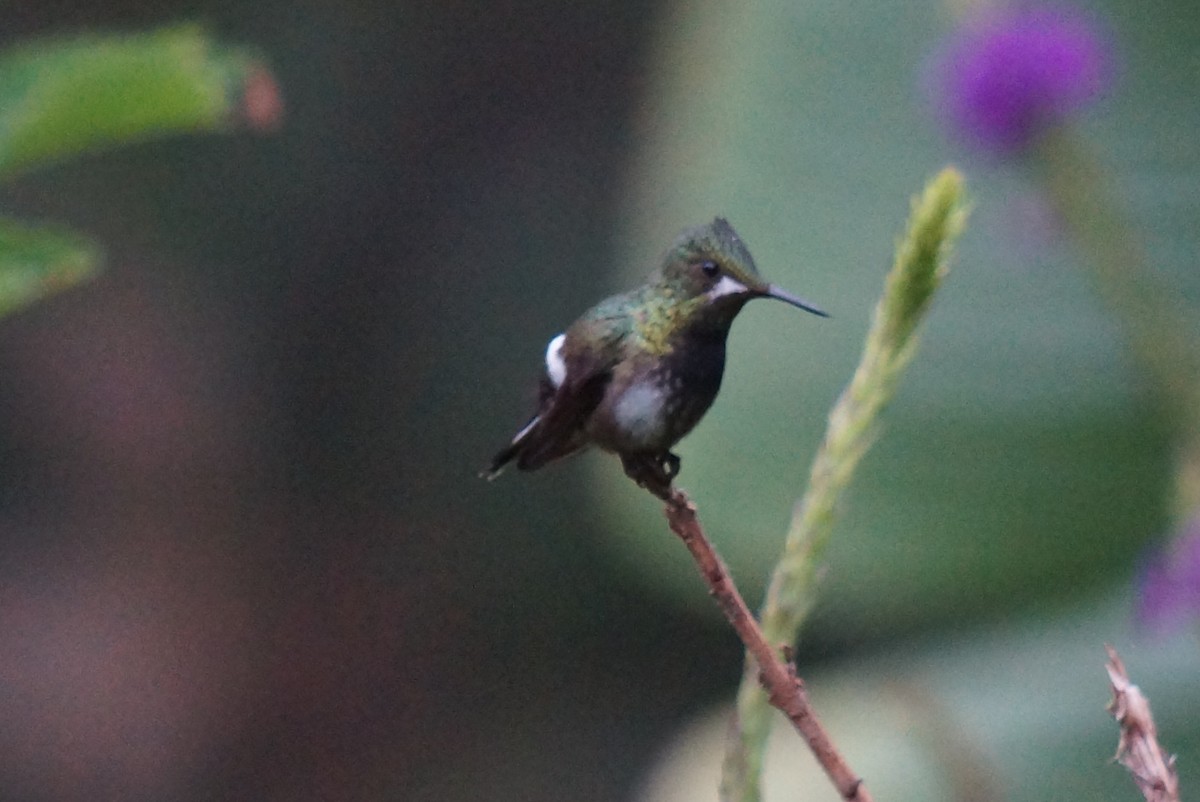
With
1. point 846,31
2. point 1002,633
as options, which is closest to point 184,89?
point 1002,633

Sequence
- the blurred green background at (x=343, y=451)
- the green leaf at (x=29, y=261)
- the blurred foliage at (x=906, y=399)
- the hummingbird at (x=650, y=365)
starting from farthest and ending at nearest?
the blurred green background at (x=343, y=451), the blurred foliage at (x=906, y=399), the green leaf at (x=29, y=261), the hummingbird at (x=650, y=365)

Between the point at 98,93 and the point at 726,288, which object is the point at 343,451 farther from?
the point at 726,288

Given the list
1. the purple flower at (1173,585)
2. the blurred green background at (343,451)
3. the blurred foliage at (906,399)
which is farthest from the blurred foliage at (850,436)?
the blurred green background at (343,451)

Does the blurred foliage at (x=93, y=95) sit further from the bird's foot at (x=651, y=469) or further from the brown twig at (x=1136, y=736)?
the brown twig at (x=1136, y=736)

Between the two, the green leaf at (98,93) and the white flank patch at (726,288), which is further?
the green leaf at (98,93)

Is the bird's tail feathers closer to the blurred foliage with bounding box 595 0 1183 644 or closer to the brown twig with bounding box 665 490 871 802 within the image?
the brown twig with bounding box 665 490 871 802

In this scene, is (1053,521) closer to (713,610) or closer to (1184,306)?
(1184,306)
